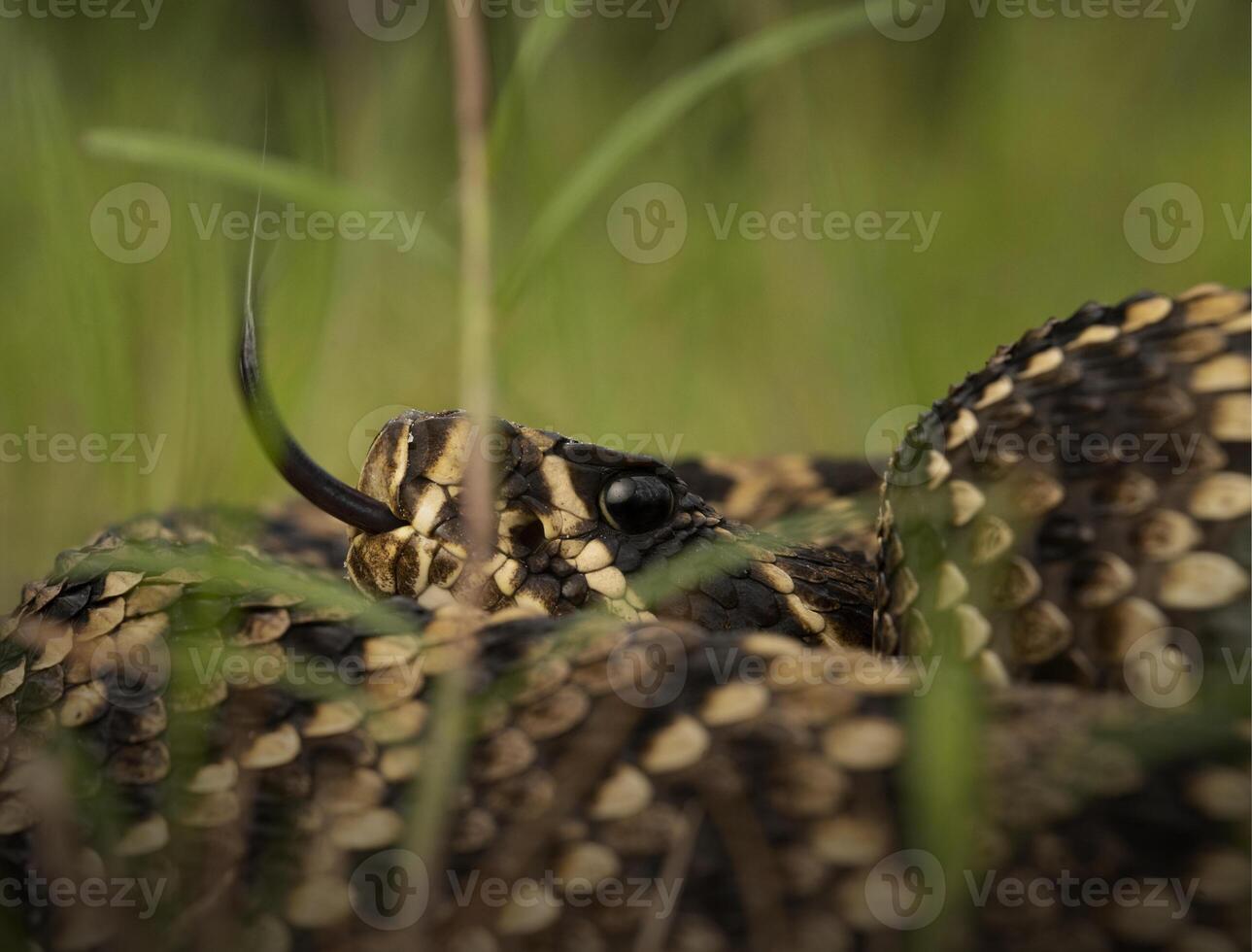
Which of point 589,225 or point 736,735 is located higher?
point 589,225

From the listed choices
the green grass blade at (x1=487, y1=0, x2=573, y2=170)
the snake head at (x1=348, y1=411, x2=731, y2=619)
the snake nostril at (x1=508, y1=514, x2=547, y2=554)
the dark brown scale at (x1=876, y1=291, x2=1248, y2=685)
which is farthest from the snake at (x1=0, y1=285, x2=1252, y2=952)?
the green grass blade at (x1=487, y1=0, x2=573, y2=170)

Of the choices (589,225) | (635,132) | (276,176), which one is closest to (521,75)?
(635,132)

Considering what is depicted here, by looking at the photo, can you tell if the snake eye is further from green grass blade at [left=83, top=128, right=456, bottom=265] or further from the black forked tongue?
green grass blade at [left=83, top=128, right=456, bottom=265]

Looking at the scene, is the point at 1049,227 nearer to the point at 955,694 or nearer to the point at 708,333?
the point at 708,333

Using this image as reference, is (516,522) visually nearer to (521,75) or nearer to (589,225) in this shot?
(521,75)

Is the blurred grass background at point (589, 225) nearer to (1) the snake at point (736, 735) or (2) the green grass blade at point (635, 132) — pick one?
(2) the green grass blade at point (635, 132)

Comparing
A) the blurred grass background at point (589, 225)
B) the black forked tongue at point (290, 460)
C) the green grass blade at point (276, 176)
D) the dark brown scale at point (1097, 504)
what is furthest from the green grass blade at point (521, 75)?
the dark brown scale at point (1097, 504)
